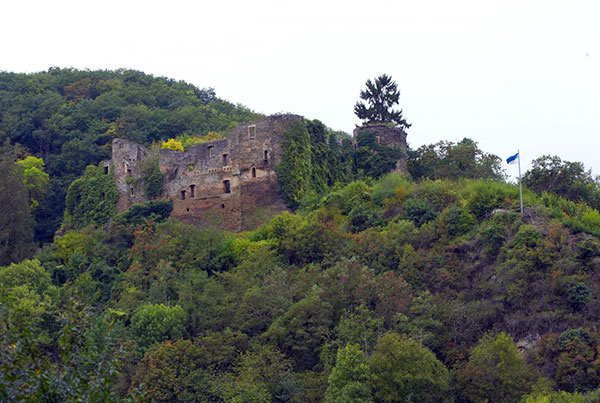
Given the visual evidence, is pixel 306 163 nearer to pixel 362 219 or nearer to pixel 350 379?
pixel 362 219

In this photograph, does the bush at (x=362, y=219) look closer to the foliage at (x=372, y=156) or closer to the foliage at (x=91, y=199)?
the foliage at (x=372, y=156)

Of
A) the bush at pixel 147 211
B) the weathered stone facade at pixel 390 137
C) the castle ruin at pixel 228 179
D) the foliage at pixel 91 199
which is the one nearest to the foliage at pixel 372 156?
the weathered stone facade at pixel 390 137

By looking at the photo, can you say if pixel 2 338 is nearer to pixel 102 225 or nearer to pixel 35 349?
pixel 35 349

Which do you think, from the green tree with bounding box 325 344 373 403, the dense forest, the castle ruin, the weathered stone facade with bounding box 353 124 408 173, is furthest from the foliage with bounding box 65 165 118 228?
the green tree with bounding box 325 344 373 403

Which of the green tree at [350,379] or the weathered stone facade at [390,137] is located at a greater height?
the weathered stone facade at [390,137]

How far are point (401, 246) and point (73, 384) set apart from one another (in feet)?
77.1

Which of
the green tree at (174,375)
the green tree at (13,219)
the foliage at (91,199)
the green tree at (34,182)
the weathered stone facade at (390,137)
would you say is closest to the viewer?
the green tree at (174,375)

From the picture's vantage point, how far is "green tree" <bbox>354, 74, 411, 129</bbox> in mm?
50750

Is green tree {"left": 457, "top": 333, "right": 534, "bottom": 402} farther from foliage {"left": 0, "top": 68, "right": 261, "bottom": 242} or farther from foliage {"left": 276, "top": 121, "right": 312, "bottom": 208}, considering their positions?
foliage {"left": 0, "top": 68, "right": 261, "bottom": 242}

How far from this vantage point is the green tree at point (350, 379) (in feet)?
86.5

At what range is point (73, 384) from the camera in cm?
1223

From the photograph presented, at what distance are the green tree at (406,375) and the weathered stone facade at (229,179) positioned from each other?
1480 centimetres

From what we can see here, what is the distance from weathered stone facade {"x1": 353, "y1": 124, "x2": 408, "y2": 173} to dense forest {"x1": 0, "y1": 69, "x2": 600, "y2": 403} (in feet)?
2.27

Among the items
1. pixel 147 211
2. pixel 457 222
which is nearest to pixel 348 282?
pixel 457 222
